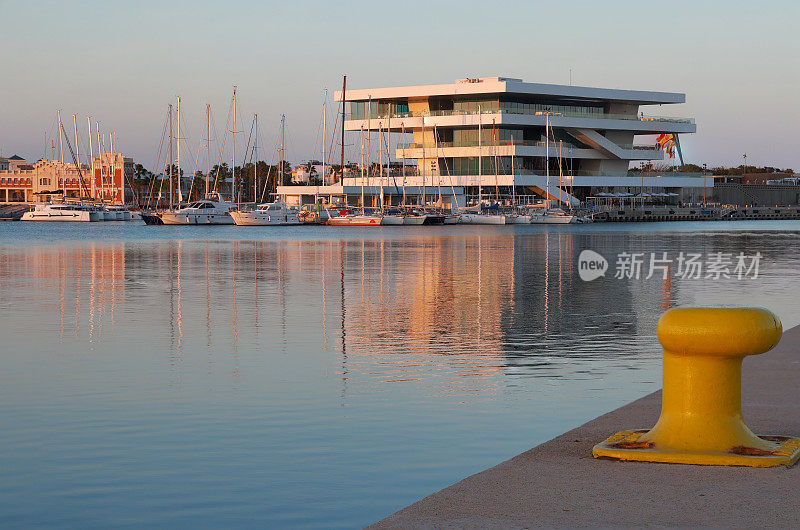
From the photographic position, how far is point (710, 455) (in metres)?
8.56

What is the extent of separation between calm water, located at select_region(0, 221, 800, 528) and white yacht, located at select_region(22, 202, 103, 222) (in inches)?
4825

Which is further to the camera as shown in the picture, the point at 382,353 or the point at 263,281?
the point at 263,281

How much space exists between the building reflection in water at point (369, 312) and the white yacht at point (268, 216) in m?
74.6

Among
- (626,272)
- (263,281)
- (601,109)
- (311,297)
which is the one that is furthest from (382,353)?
(601,109)

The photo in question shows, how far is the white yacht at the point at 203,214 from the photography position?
122 meters

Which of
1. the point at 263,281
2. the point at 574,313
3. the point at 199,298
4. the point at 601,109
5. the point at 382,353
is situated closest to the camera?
the point at 382,353

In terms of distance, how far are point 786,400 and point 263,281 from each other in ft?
79.8

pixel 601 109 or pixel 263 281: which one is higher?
pixel 601 109

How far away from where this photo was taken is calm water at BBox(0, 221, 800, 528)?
9297 millimetres

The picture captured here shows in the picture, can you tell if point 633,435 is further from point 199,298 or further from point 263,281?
point 263,281

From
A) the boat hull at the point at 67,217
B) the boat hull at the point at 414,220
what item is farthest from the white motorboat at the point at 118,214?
the boat hull at the point at 414,220

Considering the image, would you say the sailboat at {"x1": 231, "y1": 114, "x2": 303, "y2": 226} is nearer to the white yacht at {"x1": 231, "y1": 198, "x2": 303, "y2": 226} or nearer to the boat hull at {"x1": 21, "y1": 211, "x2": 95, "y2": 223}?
the white yacht at {"x1": 231, "y1": 198, "x2": 303, "y2": 226}

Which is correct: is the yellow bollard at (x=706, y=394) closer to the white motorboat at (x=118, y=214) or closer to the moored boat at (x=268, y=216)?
the moored boat at (x=268, y=216)

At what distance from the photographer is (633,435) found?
367 inches
